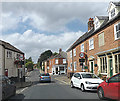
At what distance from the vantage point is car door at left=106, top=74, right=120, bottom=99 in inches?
300

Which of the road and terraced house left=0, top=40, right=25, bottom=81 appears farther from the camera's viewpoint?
terraced house left=0, top=40, right=25, bottom=81

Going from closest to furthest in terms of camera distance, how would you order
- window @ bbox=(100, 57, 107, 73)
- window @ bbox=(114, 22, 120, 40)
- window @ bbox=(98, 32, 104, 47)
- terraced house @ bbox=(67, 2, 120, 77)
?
window @ bbox=(114, 22, 120, 40) → terraced house @ bbox=(67, 2, 120, 77) → window @ bbox=(100, 57, 107, 73) → window @ bbox=(98, 32, 104, 47)

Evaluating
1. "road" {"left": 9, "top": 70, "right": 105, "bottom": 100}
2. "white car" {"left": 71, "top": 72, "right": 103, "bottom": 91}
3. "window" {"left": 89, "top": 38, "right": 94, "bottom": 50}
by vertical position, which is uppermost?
"window" {"left": 89, "top": 38, "right": 94, "bottom": 50}

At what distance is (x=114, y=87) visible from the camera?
784cm

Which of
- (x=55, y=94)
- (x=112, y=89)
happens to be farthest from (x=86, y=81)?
(x=112, y=89)

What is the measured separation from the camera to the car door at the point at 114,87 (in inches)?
300

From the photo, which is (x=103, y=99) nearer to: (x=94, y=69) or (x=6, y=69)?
(x=94, y=69)

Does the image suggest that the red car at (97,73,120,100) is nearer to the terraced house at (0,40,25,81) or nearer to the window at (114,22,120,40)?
the window at (114,22,120,40)

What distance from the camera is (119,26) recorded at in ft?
48.2

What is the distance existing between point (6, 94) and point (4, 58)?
47.3 ft

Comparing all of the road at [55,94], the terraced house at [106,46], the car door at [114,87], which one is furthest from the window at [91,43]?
the car door at [114,87]

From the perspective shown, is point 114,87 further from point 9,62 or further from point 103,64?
point 9,62

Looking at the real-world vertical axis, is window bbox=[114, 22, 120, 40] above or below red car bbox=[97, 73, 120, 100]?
above

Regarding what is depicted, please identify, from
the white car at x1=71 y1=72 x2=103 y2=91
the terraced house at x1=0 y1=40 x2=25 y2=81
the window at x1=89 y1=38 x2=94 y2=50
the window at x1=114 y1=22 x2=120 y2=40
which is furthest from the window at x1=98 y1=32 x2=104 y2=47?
the terraced house at x1=0 y1=40 x2=25 y2=81
